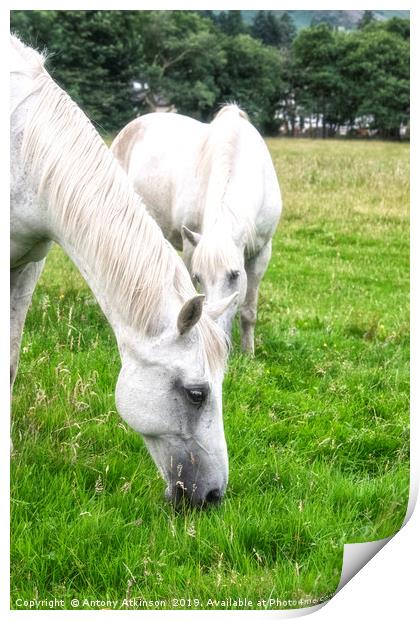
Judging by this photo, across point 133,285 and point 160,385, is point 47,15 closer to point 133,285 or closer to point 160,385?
point 133,285

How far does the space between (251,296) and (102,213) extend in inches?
110

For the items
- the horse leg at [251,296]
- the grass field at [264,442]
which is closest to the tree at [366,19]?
the grass field at [264,442]

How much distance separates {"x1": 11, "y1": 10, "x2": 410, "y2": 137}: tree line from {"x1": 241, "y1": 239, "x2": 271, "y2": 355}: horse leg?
1600mm

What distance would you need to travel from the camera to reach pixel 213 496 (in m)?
3.10

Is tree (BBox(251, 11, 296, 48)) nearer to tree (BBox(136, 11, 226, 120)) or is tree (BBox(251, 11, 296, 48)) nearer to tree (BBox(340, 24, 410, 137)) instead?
tree (BBox(136, 11, 226, 120))

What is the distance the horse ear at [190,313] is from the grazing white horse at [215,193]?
1.72 meters

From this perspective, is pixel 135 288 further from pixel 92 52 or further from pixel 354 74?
pixel 354 74

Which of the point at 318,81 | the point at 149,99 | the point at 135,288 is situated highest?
the point at 318,81

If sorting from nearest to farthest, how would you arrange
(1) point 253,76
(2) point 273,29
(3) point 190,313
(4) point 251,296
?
(3) point 190,313 → (2) point 273,29 → (1) point 253,76 → (4) point 251,296

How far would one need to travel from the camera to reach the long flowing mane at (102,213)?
3.02 metres

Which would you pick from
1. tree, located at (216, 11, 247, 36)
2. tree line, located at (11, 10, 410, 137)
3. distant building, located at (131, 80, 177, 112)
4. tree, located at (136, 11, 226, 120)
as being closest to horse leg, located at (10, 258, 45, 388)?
tree line, located at (11, 10, 410, 137)

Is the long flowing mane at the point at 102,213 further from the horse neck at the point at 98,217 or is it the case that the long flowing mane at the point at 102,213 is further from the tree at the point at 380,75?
the tree at the point at 380,75

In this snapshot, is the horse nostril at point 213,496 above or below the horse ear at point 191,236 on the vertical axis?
below

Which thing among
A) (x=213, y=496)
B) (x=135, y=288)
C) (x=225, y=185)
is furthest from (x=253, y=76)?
(x=213, y=496)
